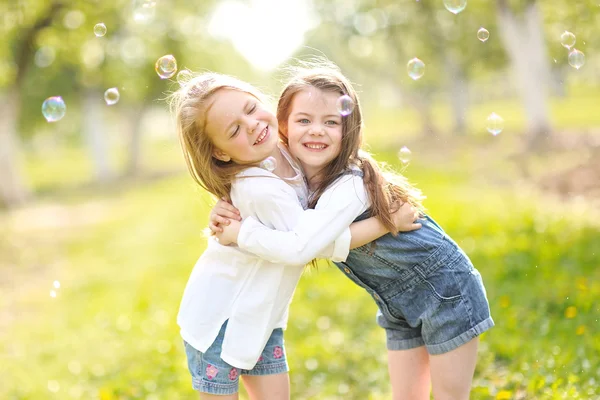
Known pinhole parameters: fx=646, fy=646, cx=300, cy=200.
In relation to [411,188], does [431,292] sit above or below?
Result: below

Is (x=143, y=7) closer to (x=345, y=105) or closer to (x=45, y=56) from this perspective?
(x=345, y=105)

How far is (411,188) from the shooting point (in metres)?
2.93

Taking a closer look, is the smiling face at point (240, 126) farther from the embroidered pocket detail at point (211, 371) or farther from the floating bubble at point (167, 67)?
the embroidered pocket detail at point (211, 371)

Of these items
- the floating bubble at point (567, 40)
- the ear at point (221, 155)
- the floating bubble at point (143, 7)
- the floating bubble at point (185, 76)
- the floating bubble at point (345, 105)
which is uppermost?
the floating bubble at point (143, 7)

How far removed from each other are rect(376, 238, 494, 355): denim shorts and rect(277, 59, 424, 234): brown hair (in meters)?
0.30

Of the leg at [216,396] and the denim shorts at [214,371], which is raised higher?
the denim shorts at [214,371]

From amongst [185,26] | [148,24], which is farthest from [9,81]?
[185,26]

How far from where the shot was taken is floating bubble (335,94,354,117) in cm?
277

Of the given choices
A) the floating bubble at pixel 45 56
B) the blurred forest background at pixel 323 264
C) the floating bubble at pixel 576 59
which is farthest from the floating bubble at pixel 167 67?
the floating bubble at pixel 45 56

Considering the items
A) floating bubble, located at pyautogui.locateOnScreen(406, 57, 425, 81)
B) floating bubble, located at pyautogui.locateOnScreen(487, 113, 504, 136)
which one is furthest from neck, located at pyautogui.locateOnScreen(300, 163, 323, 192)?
floating bubble, located at pyautogui.locateOnScreen(487, 113, 504, 136)

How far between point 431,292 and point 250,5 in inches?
744

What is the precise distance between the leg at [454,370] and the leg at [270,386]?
659 mm

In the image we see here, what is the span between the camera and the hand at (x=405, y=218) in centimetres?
268

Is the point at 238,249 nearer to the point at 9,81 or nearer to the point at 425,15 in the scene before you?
the point at 9,81
